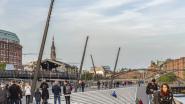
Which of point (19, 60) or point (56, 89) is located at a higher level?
point (19, 60)

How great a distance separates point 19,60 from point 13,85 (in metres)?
178

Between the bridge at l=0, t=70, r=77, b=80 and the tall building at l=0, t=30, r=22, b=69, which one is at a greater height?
the tall building at l=0, t=30, r=22, b=69

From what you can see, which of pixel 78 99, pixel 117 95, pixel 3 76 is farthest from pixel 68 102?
pixel 3 76

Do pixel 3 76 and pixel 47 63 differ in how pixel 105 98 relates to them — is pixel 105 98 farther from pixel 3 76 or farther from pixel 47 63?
pixel 47 63

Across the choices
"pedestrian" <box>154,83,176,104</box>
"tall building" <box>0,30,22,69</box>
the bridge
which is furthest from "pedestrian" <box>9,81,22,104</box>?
"tall building" <box>0,30,22,69</box>

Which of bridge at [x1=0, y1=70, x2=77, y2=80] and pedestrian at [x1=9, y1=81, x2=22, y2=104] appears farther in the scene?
bridge at [x1=0, y1=70, x2=77, y2=80]

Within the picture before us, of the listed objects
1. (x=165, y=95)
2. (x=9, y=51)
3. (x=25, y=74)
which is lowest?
(x=165, y=95)

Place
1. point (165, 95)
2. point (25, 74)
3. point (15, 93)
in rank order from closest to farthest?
point (165, 95) < point (15, 93) < point (25, 74)

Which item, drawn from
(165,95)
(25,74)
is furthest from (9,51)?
(165,95)

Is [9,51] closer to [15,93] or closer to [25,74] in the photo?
[25,74]

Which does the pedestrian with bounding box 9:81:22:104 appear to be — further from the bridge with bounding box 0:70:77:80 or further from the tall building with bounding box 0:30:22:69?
the tall building with bounding box 0:30:22:69

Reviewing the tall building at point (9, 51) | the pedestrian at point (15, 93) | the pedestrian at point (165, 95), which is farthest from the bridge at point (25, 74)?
the pedestrian at point (165, 95)

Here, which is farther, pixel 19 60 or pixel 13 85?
pixel 19 60

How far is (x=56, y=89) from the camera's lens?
26594 millimetres
